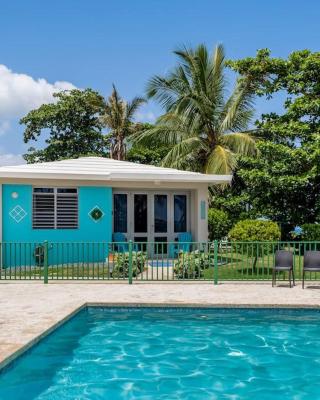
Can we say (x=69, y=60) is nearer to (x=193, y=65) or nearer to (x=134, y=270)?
(x=193, y=65)

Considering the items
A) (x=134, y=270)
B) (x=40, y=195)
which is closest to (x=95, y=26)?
(x=40, y=195)

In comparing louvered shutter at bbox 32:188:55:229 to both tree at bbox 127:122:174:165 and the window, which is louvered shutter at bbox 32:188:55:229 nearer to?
the window

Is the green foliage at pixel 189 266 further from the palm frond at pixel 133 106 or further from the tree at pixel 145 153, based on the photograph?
the palm frond at pixel 133 106

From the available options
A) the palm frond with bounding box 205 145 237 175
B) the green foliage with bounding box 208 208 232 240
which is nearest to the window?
the green foliage with bounding box 208 208 232 240

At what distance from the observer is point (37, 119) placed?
116 feet

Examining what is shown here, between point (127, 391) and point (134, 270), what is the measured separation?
786cm

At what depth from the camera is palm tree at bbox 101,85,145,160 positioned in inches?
1254

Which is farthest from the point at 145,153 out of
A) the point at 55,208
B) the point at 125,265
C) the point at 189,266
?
the point at 189,266

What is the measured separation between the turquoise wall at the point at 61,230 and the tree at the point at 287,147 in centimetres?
688

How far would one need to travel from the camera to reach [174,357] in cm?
776

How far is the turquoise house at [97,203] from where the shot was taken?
16578 mm

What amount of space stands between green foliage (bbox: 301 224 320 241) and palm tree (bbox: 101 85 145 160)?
14.7 meters

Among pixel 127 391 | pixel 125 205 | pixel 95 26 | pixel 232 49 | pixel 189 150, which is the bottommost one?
pixel 127 391

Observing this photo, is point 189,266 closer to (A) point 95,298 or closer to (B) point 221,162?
(A) point 95,298
